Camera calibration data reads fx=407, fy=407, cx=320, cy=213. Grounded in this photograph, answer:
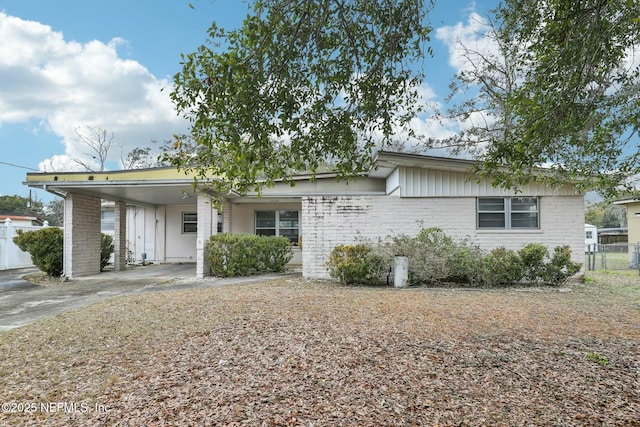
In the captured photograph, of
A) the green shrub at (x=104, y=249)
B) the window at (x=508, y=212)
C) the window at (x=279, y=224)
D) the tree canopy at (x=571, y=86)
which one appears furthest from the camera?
the window at (x=279, y=224)

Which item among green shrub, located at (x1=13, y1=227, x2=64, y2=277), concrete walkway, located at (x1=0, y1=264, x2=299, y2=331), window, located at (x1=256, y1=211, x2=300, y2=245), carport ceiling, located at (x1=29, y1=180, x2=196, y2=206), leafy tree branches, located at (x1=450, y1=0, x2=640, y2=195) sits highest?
leafy tree branches, located at (x1=450, y1=0, x2=640, y2=195)

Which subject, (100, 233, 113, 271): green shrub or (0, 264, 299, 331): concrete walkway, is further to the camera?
(100, 233, 113, 271): green shrub

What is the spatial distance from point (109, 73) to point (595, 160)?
76.3ft

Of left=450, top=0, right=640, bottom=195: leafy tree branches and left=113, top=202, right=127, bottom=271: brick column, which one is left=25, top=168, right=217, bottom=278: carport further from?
left=450, top=0, right=640, bottom=195: leafy tree branches

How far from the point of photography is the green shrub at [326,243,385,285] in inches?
398

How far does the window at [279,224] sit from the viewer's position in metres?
16.7

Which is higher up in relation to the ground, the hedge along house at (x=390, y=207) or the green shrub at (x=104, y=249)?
the hedge along house at (x=390, y=207)

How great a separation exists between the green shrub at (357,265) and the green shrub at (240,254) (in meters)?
3.12

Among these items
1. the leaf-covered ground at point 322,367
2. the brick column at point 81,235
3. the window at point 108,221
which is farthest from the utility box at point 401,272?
the window at point 108,221

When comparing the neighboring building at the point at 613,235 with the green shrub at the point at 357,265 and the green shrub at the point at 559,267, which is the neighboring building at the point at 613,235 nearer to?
the green shrub at the point at 559,267

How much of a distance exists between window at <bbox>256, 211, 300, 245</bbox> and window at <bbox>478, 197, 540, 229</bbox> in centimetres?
Result: 780

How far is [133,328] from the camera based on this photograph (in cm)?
543

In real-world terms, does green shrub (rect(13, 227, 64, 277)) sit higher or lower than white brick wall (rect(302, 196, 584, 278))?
lower

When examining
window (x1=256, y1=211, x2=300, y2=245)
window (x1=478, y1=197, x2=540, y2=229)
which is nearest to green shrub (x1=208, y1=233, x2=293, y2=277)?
window (x1=256, y1=211, x2=300, y2=245)
